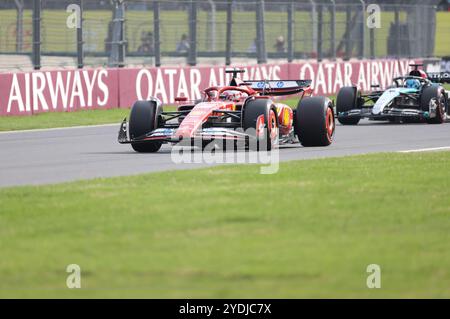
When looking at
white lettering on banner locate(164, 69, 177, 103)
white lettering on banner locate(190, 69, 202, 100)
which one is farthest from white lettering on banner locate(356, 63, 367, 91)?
white lettering on banner locate(164, 69, 177, 103)

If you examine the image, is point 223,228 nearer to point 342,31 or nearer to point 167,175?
point 167,175

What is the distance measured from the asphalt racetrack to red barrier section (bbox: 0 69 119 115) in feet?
5.13

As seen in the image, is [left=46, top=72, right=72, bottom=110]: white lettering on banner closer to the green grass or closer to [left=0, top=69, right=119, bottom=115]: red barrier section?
[left=0, top=69, right=119, bottom=115]: red barrier section

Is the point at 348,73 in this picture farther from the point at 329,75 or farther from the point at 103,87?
the point at 103,87

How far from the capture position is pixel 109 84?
23.4 metres

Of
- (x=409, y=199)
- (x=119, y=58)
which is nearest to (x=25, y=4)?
(x=119, y=58)

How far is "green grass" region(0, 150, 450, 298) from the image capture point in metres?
6.96

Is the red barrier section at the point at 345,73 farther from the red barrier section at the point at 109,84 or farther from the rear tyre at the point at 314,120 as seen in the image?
the rear tyre at the point at 314,120

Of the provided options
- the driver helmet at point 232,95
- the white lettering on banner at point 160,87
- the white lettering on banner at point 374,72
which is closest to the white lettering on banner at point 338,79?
the white lettering on banner at point 374,72

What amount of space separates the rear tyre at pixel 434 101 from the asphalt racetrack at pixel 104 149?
240 mm

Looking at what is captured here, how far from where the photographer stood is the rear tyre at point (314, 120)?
50.9 ft

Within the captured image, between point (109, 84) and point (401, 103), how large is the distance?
19.2 ft

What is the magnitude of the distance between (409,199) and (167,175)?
2831mm

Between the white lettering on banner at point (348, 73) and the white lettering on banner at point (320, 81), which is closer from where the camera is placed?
the white lettering on banner at point (320, 81)
